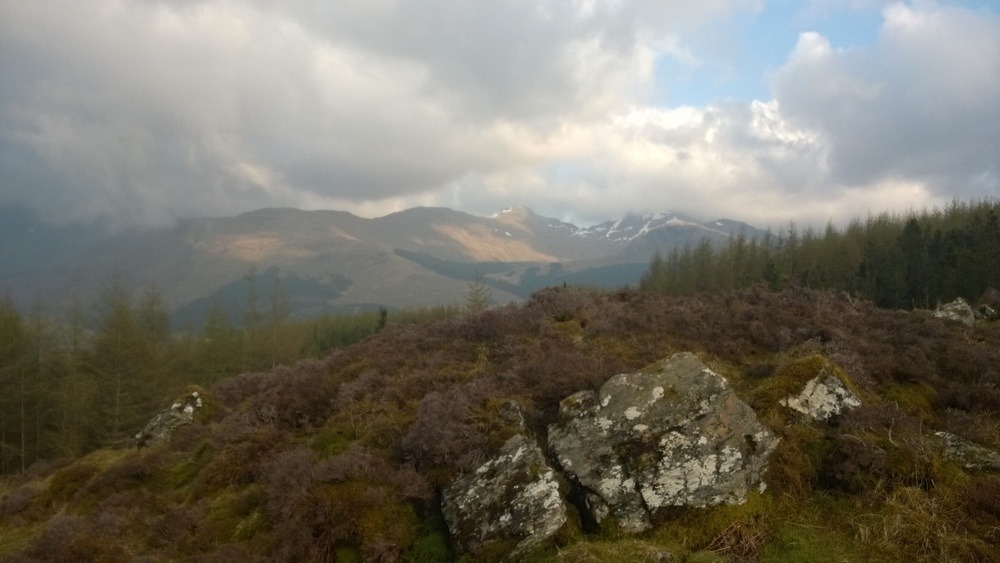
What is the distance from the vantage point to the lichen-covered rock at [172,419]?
55.8 ft

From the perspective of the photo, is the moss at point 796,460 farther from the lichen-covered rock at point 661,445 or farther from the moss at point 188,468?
the moss at point 188,468

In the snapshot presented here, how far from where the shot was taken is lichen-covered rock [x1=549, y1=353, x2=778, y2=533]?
23.9ft

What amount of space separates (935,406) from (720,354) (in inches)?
160

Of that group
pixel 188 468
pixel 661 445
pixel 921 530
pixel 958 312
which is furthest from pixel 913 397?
pixel 188 468

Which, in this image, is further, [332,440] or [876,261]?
[876,261]

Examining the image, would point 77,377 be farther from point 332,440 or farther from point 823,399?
point 823,399

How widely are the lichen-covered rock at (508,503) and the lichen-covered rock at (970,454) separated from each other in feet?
20.1

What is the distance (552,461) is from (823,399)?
16.9ft

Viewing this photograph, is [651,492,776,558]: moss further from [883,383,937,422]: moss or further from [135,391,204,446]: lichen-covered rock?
[135,391,204,446]: lichen-covered rock

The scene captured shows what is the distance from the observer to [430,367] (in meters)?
13.6

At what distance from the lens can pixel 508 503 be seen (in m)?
7.46

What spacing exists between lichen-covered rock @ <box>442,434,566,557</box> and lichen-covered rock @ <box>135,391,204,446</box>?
535 inches

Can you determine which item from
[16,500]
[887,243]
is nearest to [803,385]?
[16,500]

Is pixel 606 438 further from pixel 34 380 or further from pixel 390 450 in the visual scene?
pixel 34 380
